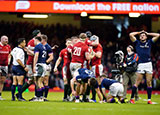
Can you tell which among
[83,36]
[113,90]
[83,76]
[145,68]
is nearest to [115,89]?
[113,90]

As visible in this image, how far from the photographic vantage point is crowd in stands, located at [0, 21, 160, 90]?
25641 millimetres

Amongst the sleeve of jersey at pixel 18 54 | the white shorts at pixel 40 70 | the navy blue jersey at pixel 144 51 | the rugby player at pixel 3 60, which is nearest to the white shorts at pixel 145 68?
the navy blue jersey at pixel 144 51

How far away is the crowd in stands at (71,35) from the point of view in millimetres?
25641

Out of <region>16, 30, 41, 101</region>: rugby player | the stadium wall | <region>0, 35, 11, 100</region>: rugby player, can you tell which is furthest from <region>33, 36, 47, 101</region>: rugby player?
the stadium wall

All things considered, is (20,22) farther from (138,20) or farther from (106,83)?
(106,83)

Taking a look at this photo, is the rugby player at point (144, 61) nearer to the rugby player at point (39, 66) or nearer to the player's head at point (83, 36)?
the player's head at point (83, 36)

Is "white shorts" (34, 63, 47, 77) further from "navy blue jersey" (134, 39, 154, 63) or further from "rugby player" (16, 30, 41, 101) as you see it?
"navy blue jersey" (134, 39, 154, 63)

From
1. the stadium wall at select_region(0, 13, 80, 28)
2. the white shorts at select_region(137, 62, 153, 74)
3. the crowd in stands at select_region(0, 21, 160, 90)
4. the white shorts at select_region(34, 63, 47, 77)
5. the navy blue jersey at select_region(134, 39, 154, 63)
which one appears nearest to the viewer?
the white shorts at select_region(34, 63, 47, 77)

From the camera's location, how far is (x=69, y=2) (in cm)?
2142

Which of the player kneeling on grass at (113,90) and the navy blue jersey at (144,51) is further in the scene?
the navy blue jersey at (144,51)

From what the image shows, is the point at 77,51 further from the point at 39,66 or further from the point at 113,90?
the point at 113,90

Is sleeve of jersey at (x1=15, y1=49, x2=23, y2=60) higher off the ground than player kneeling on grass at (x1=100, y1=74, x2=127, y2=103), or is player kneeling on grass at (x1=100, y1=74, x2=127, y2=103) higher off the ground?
sleeve of jersey at (x1=15, y1=49, x2=23, y2=60)

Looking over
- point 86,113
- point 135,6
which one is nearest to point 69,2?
point 135,6

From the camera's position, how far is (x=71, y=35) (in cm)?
2827
